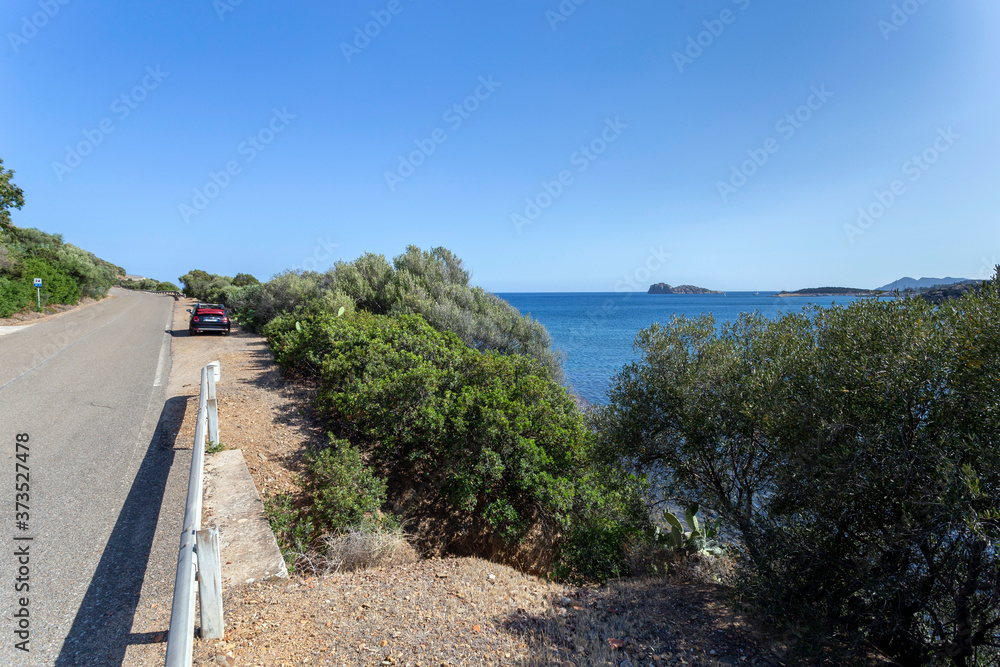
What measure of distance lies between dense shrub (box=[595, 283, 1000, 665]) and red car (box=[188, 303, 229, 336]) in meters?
21.8

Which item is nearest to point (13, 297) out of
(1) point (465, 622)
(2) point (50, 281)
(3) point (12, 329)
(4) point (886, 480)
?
(3) point (12, 329)

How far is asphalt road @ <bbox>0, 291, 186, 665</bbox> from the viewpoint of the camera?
11.1 ft

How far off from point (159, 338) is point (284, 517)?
18.4 meters

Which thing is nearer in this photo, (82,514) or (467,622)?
(467,622)

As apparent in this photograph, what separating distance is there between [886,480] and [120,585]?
6447mm

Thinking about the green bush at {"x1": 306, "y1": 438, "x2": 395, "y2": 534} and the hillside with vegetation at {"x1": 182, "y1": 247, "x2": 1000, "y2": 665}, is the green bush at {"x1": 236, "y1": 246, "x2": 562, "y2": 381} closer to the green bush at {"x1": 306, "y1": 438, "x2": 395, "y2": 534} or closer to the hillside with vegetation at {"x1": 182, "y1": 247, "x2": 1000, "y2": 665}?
the hillside with vegetation at {"x1": 182, "y1": 247, "x2": 1000, "y2": 665}

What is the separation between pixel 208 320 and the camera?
20562mm

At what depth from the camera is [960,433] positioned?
3.55m

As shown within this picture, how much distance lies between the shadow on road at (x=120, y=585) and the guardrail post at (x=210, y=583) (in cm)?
43

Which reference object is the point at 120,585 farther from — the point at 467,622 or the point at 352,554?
the point at 467,622

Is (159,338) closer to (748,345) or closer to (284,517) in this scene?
(284,517)

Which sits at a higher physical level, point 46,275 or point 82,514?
point 46,275

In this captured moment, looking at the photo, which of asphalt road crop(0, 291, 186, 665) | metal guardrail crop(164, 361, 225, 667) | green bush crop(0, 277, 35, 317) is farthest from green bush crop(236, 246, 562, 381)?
green bush crop(0, 277, 35, 317)

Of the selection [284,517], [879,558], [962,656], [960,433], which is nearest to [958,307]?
[960,433]
